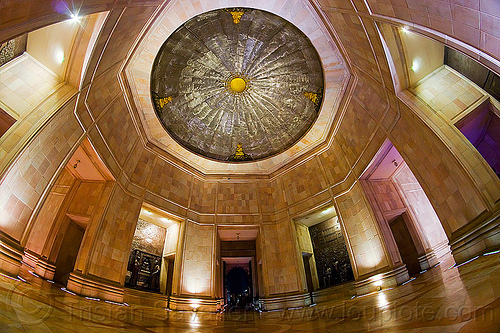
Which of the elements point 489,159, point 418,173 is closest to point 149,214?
point 418,173

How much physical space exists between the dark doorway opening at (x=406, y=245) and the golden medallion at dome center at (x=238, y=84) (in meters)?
7.72

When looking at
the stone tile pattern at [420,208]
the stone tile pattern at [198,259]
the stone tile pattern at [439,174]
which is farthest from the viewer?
the stone tile pattern at [198,259]

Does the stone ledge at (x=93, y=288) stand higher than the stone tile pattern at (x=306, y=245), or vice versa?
the stone tile pattern at (x=306, y=245)

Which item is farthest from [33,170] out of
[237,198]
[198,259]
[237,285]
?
[237,285]

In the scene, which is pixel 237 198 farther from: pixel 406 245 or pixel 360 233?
pixel 406 245

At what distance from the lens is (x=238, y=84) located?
11.1 meters

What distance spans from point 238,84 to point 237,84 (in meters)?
0.04

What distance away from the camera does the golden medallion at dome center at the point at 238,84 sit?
11.0 m

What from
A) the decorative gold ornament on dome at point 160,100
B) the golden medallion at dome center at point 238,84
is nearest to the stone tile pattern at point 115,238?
the decorative gold ornament on dome at point 160,100

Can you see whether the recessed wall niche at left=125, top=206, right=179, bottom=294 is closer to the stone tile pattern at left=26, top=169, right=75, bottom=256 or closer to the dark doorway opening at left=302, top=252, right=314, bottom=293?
the stone tile pattern at left=26, top=169, right=75, bottom=256

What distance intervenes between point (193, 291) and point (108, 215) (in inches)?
162

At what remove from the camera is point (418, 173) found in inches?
289

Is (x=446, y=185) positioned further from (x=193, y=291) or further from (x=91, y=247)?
(x=91, y=247)

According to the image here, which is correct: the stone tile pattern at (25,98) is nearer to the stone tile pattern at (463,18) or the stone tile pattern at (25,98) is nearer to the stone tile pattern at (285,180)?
the stone tile pattern at (285,180)
